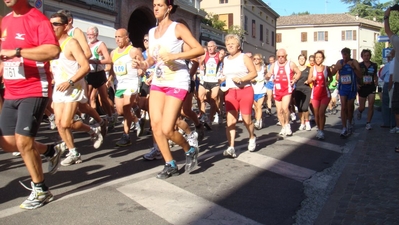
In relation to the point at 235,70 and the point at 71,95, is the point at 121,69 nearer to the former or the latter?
the point at 235,70

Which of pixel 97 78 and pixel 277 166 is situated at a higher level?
pixel 97 78

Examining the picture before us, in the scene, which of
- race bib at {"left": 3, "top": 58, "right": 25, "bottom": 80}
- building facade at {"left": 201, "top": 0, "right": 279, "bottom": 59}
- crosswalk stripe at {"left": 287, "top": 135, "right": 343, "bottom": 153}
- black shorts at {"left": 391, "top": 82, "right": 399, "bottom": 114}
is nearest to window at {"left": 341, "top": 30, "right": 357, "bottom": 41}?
building facade at {"left": 201, "top": 0, "right": 279, "bottom": 59}

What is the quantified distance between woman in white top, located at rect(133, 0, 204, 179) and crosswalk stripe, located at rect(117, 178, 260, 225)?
478 millimetres

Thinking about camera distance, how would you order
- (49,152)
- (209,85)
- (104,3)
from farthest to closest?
(104,3) < (209,85) < (49,152)

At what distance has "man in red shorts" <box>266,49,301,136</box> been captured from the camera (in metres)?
10.1

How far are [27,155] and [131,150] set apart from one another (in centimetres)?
345

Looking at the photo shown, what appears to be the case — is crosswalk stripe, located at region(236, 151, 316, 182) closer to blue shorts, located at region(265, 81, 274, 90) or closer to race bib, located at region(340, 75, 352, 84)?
race bib, located at region(340, 75, 352, 84)

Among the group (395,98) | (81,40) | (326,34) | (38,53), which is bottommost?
(395,98)

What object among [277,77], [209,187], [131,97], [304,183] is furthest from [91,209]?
[277,77]

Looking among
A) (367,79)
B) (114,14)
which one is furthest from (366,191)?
(114,14)

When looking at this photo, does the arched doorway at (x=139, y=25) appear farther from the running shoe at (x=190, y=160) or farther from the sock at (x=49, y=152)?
the sock at (x=49, y=152)

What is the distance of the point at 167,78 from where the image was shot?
18.1 ft

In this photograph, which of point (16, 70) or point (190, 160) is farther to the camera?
point (190, 160)

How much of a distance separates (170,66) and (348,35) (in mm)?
84294
